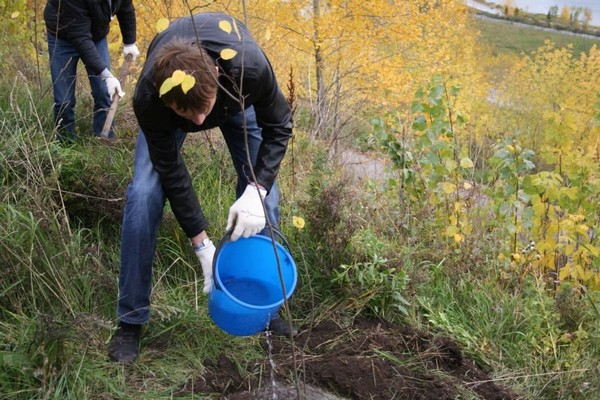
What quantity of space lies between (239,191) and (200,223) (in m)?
0.47

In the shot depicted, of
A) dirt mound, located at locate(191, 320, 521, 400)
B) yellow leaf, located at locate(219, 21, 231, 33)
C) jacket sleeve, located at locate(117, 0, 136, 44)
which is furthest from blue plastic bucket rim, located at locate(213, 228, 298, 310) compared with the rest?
jacket sleeve, located at locate(117, 0, 136, 44)

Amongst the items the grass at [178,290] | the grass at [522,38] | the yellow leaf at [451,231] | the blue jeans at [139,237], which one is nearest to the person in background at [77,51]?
the grass at [178,290]

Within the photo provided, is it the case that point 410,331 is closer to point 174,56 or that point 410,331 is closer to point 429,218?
point 429,218

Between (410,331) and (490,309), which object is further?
(490,309)

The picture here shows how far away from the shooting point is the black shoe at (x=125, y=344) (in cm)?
224

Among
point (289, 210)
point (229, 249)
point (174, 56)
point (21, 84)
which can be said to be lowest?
point (289, 210)

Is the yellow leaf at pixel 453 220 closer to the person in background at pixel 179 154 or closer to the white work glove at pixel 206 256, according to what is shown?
the person in background at pixel 179 154

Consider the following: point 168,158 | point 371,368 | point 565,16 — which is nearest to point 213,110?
point 168,158

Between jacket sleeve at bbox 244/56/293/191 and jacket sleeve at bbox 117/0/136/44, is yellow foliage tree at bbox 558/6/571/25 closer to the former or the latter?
jacket sleeve at bbox 117/0/136/44

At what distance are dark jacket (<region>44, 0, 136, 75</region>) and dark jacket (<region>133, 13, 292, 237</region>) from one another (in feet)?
4.44

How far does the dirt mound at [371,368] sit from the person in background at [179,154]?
0.43m

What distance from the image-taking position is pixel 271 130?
2.44 meters

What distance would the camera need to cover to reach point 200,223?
242 centimetres

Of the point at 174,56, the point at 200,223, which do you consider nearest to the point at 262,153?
the point at 200,223
